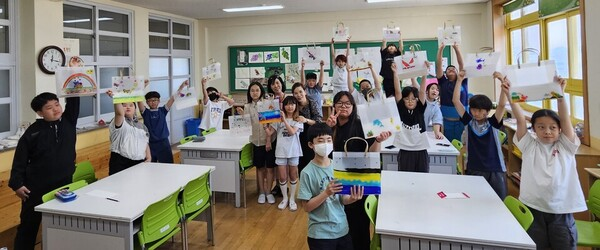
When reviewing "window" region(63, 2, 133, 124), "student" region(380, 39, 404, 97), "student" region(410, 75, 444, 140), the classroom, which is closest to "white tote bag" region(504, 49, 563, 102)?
the classroom

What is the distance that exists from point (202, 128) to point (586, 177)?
14.4 feet

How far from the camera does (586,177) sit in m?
3.23

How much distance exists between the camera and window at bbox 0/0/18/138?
4.30 m

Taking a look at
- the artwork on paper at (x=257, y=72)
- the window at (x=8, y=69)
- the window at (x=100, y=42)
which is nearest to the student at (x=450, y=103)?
the artwork on paper at (x=257, y=72)

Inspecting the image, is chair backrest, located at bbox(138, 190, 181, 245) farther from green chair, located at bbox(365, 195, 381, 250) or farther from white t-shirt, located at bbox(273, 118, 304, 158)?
white t-shirt, located at bbox(273, 118, 304, 158)

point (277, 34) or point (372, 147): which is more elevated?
point (277, 34)

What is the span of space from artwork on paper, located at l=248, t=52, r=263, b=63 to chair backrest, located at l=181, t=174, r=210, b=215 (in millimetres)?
5171

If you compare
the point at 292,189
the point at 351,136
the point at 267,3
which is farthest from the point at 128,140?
the point at 267,3

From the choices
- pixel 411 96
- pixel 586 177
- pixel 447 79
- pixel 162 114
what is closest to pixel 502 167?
pixel 411 96

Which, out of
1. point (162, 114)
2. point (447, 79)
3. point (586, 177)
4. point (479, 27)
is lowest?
point (586, 177)

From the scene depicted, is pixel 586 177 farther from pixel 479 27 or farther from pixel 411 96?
pixel 479 27

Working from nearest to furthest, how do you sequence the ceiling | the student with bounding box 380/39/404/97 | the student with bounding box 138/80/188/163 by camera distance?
the student with bounding box 138/80/188/163, the student with bounding box 380/39/404/97, the ceiling

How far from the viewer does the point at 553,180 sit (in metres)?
2.01

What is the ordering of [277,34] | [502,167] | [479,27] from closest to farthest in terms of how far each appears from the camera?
[502,167] → [479,27] → [277,34]
